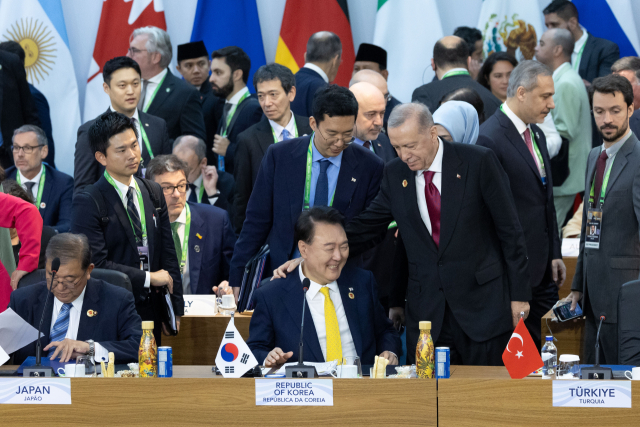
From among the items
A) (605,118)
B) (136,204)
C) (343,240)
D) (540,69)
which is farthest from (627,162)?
(136,204)

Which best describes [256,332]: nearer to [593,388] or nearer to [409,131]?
[409,131]

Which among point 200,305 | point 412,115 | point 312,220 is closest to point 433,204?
point 412,115

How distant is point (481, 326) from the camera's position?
360 centimetres

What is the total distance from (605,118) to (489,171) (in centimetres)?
88

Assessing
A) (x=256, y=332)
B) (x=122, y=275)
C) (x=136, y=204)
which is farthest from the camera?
(x=136, y=204)

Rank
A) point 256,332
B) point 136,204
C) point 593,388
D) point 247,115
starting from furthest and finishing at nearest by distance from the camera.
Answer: point 247,115 → point 136,204 → point 256,332 → point 593,388

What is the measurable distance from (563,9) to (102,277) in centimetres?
456

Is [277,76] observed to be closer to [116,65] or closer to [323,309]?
[116,65]

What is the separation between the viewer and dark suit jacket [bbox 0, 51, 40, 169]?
6.21m

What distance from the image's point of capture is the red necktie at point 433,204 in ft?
11.9

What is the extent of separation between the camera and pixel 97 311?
139 inches

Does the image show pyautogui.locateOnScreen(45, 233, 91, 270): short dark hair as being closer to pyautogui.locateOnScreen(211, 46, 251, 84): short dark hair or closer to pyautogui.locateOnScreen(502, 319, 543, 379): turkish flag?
pyautogui.locateOnScreen(502, 319, 543, 379): turkish flag

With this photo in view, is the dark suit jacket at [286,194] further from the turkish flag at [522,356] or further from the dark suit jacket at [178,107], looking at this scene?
the dark suit jacket at [178,107]

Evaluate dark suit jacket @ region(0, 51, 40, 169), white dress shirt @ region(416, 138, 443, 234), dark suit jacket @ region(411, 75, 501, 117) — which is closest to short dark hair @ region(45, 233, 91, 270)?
white dress shirt @ region(416, 138, 443, 234)
